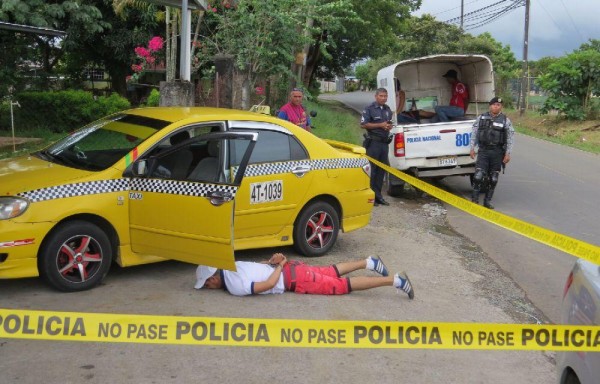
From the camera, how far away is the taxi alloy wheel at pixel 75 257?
17.2 feet

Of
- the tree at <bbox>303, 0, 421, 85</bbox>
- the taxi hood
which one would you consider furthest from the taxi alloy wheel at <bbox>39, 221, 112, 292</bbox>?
the tree at <bbox>303, 0, 421, 85</bbox>

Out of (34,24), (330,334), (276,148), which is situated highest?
(34,24)

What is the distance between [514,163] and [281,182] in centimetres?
1185

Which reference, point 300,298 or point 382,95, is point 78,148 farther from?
point 382,95

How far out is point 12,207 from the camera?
5098 mm

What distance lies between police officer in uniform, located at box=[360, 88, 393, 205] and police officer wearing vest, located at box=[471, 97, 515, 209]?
143 centimetres

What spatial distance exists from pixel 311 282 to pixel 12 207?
2.47m

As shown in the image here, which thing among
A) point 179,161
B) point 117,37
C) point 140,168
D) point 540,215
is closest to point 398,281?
point 179,161

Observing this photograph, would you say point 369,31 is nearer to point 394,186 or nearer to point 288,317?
point 394,186

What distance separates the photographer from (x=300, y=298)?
560cm

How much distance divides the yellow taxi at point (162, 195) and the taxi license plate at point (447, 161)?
4.50m

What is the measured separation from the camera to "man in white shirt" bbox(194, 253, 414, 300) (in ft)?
17.8

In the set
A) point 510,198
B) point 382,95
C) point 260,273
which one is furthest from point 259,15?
point 260,273

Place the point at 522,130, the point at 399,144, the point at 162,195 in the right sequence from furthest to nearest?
the point at 522,130 < the point at 399,144 < the point at 162,195
